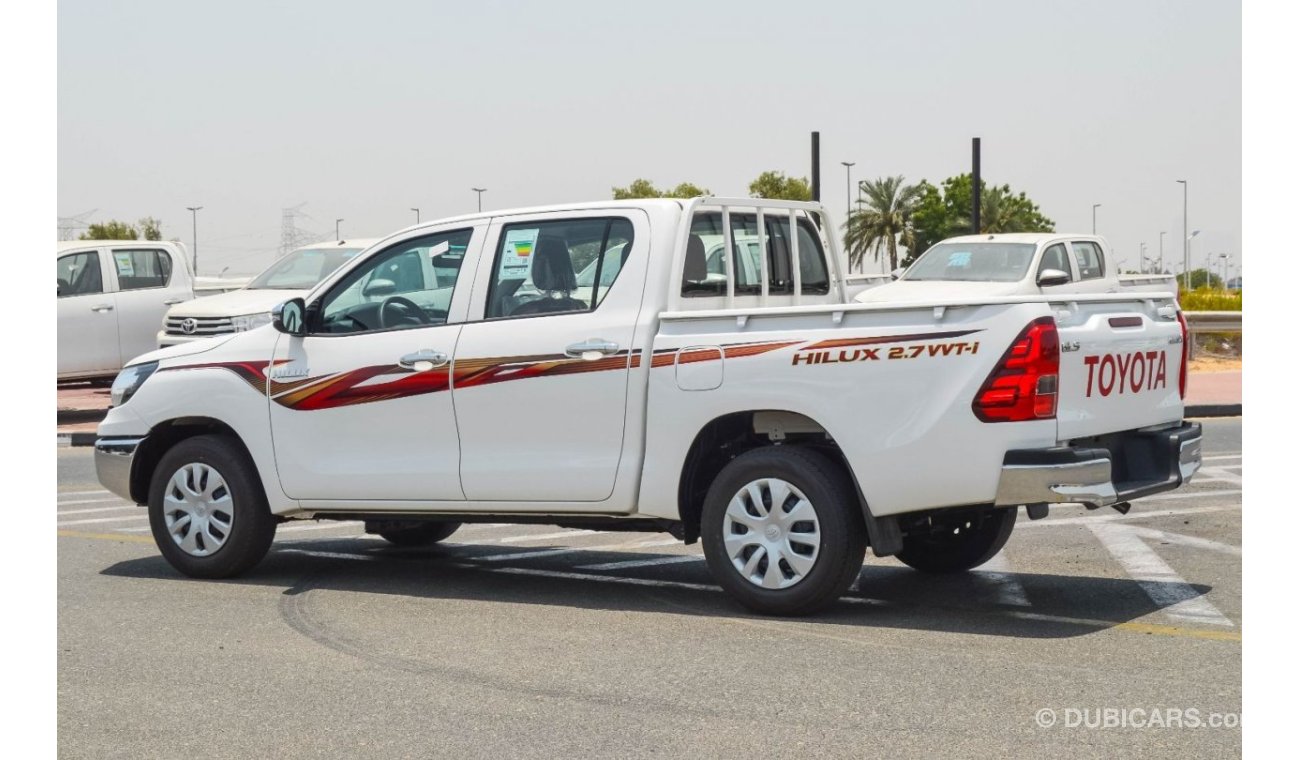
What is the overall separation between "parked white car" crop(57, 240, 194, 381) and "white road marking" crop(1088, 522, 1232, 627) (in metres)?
14.6

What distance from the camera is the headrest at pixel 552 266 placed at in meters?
8.29

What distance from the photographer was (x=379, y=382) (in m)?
8.64

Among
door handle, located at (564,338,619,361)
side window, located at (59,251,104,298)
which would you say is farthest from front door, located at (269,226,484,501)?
side window, located at (59,251,104,298)

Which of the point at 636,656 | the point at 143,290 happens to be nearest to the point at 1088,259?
the point at 143,290

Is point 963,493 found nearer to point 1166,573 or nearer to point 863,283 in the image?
point 1166,573

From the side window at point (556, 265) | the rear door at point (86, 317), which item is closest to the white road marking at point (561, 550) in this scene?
the side window at point (556, 265)

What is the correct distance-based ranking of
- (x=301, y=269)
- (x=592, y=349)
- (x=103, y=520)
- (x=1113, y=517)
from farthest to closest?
(x=301, y=269) → (x=103, y=520) → (x=1113, y=517) → (x=592, y=349)

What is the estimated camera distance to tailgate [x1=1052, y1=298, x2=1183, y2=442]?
7.19 metres

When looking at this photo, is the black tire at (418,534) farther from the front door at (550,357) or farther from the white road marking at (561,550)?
the front door at (550,357)

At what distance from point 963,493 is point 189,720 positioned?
3286 millimetres

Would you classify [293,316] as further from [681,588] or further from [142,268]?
[142,268]

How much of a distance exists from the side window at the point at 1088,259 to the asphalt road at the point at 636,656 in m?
11.6

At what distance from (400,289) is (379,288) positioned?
0.13m

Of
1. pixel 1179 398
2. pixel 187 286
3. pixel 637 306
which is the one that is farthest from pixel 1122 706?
pixel 187 286
